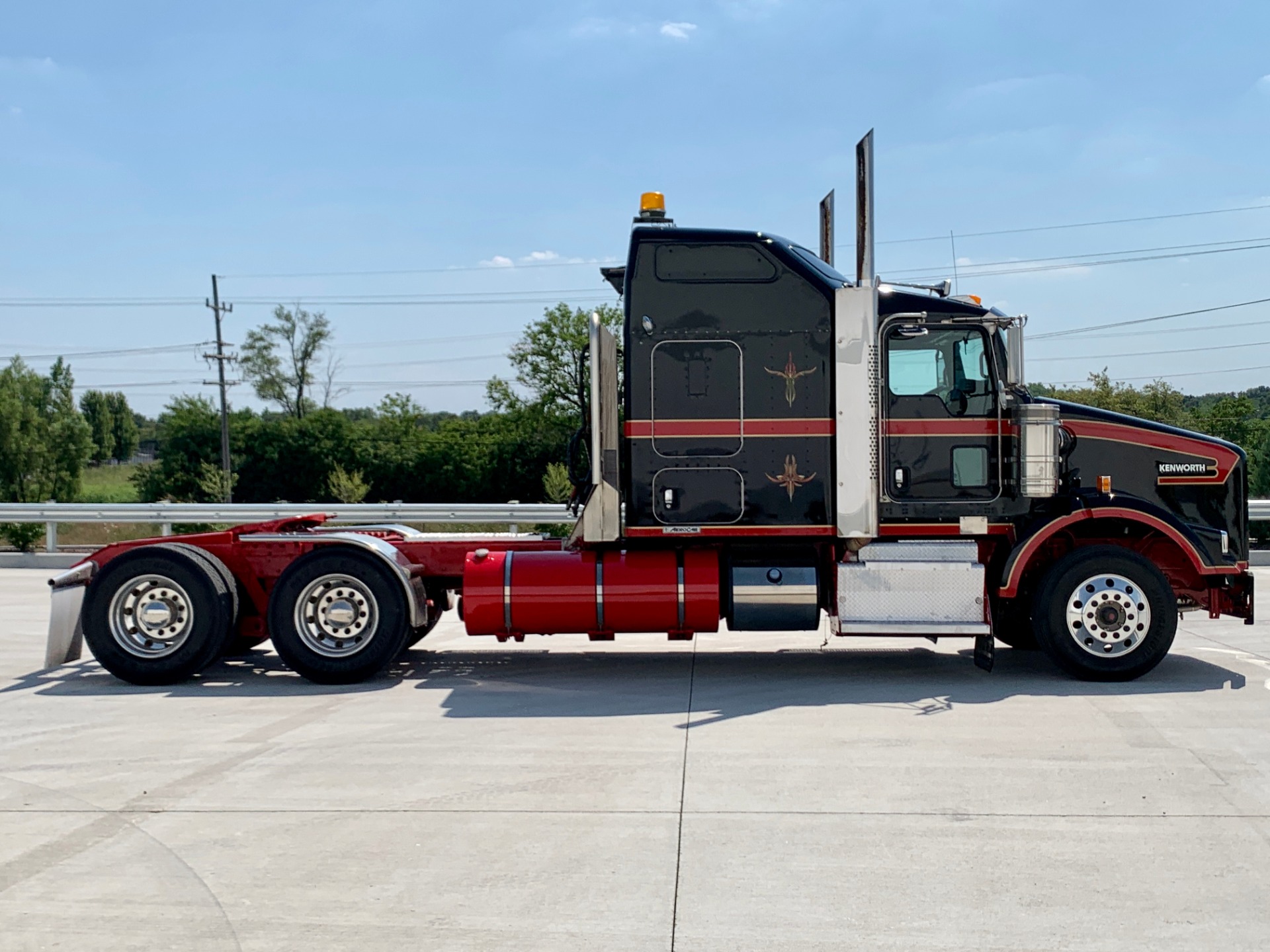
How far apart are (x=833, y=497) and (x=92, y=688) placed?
581 cm

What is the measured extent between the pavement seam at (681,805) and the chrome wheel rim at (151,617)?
12.7 feet

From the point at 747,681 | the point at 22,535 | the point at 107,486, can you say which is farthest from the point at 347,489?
the point at 107,486

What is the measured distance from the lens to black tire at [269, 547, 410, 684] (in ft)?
28.1

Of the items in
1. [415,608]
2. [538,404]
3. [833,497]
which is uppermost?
[538,404]

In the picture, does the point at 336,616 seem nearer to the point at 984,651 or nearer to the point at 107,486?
the point at 984,651

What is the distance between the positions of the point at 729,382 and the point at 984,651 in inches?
111

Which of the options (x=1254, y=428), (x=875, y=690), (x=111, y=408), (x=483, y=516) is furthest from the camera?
(x=111, y=408)

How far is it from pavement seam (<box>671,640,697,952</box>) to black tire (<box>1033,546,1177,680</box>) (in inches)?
103

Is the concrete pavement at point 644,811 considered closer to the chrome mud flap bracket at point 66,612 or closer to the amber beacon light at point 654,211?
the chrome mud flap bracket at point 66,612

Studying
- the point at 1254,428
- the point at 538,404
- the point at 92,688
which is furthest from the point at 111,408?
the point at 92,688

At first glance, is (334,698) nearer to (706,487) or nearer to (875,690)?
(706,487)

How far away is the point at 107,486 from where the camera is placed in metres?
76.2

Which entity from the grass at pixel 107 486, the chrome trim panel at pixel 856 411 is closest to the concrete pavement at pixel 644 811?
the chrome trim panel at pixel 856 411

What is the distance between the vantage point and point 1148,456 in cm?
866
